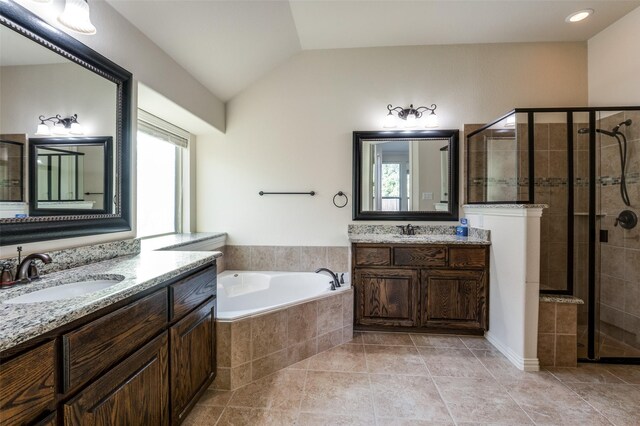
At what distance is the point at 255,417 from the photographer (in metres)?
1.55

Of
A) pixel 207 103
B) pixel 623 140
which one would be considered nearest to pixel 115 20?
pixel 207 103

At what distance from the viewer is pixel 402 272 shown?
2.51 metres

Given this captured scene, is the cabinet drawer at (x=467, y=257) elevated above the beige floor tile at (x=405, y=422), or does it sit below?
above

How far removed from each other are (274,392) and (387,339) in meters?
1.12

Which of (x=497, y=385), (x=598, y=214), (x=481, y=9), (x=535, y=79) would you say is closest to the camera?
(x=497, y=385)

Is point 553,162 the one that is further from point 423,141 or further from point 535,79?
point 423,141

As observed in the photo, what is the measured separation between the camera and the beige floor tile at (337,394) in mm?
1615

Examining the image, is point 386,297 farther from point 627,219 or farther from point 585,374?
point 627,219

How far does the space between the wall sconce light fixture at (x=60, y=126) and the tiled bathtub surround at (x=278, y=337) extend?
4.40 feet

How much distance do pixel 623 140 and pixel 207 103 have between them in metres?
3.65

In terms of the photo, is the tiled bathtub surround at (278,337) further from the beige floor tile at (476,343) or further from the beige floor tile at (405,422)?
the beige floor tile at (476,343)

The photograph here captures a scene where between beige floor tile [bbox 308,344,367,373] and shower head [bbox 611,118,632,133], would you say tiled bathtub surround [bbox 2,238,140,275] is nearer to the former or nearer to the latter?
beige floor tile [bbox 308,344,367,373]

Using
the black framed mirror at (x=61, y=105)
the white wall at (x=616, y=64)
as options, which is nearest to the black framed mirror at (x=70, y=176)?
the black framed mirror at (x=61, y=105)

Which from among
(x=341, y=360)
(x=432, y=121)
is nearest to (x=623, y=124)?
(x=432, y=121)
